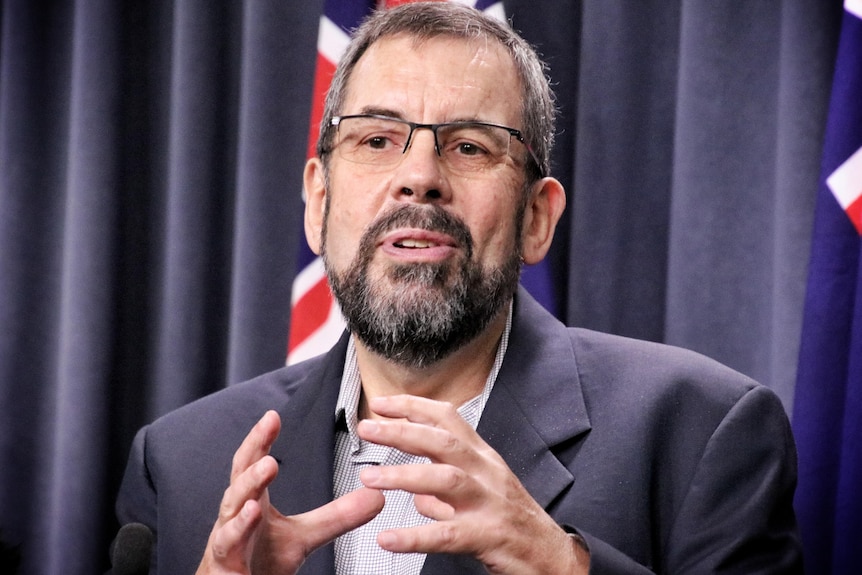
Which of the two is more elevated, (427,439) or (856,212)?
(856,212)

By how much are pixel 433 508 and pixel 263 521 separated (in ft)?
0.79

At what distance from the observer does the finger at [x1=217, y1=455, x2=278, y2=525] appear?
117 cm

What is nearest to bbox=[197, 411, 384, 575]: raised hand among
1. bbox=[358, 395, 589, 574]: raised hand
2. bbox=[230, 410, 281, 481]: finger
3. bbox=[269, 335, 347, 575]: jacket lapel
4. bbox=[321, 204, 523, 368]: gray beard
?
bbox=[230, 410, 281, 481]: finger

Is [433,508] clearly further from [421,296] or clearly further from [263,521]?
[421,296]

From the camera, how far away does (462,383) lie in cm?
169

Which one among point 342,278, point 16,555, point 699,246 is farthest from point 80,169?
point 699,246

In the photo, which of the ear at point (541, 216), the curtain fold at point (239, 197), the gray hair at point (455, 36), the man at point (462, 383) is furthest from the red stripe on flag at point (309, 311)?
the ear at point (541, 216)

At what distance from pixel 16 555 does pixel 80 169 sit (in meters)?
0.92

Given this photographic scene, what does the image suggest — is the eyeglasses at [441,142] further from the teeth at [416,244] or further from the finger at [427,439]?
the finger at [427,439]

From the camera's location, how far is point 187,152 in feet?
8.16

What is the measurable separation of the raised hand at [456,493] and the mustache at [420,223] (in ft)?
1.57

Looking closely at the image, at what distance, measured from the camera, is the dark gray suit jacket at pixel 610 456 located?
144 cm

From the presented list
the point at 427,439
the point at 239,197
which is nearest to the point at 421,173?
the point at 427,439

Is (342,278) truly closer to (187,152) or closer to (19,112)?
(187,152)
